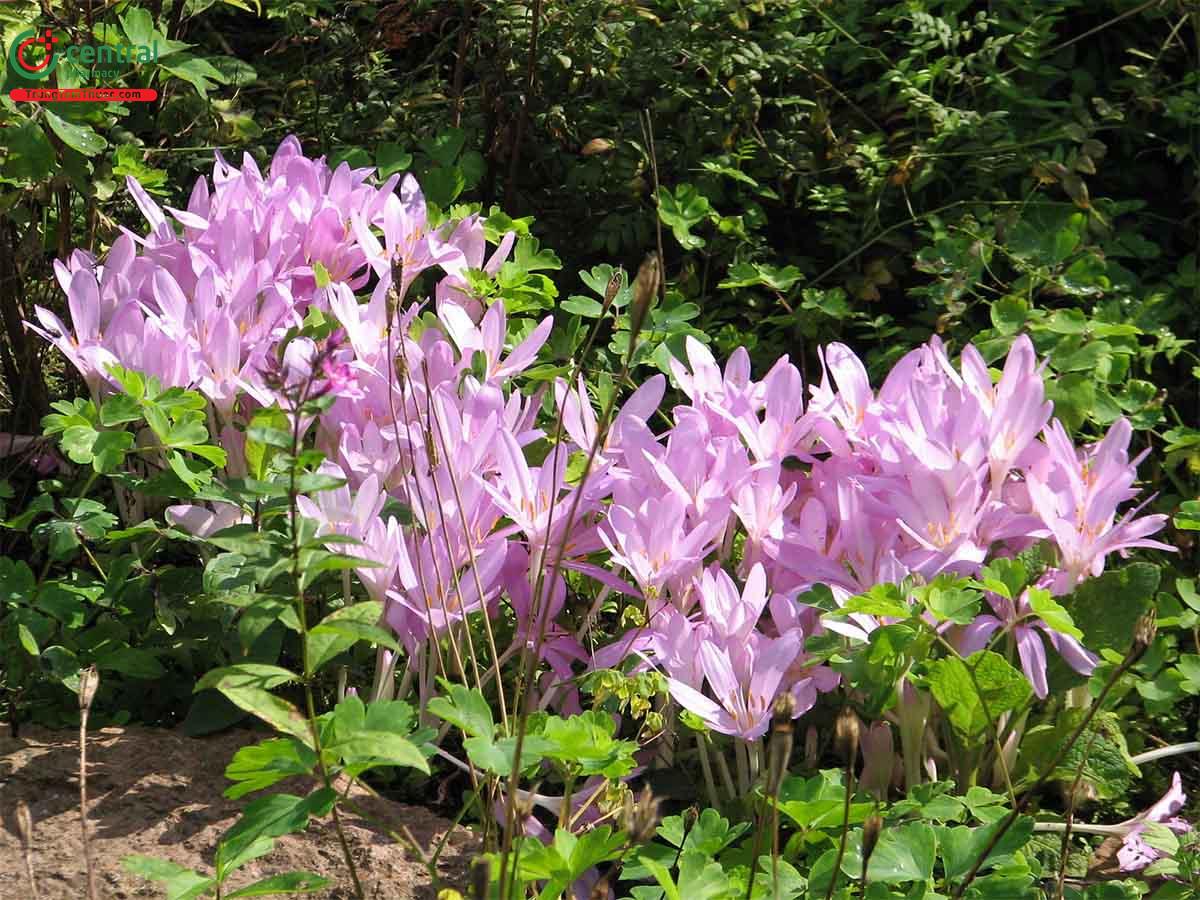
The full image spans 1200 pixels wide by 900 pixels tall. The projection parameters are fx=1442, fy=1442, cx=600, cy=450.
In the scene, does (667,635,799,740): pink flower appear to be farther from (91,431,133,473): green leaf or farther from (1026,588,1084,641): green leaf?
(91,431,133,473): green leaf

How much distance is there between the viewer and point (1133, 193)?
12.9 feet

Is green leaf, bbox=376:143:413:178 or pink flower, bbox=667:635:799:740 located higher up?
green leaf, bbox=376:143:413:178

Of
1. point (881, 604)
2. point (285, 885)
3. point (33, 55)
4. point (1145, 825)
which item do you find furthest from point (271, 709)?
point (33, 55)

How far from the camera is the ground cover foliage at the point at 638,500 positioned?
180 cm

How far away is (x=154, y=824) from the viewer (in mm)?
2070

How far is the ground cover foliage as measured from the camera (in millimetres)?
1804

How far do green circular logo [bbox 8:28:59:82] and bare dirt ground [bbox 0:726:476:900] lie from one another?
135 cm

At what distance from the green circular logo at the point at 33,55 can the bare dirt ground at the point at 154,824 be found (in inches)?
53.1

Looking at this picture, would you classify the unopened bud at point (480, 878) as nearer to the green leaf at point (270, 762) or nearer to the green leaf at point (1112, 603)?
the green leaf at point (270, 762)

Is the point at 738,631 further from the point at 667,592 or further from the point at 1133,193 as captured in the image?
the point at 1133,193

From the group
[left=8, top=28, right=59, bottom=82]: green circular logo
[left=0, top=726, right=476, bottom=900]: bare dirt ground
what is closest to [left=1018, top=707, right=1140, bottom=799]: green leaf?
[left=0, top=726, right=476, bottom=900]: bare dirt ground

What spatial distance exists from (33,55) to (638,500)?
166 cm

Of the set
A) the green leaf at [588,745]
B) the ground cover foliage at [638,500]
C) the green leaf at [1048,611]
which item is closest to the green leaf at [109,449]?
the ground cover foliage at [638,500]

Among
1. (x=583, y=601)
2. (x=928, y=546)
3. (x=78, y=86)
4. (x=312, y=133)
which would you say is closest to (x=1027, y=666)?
(x=928, y=546)
